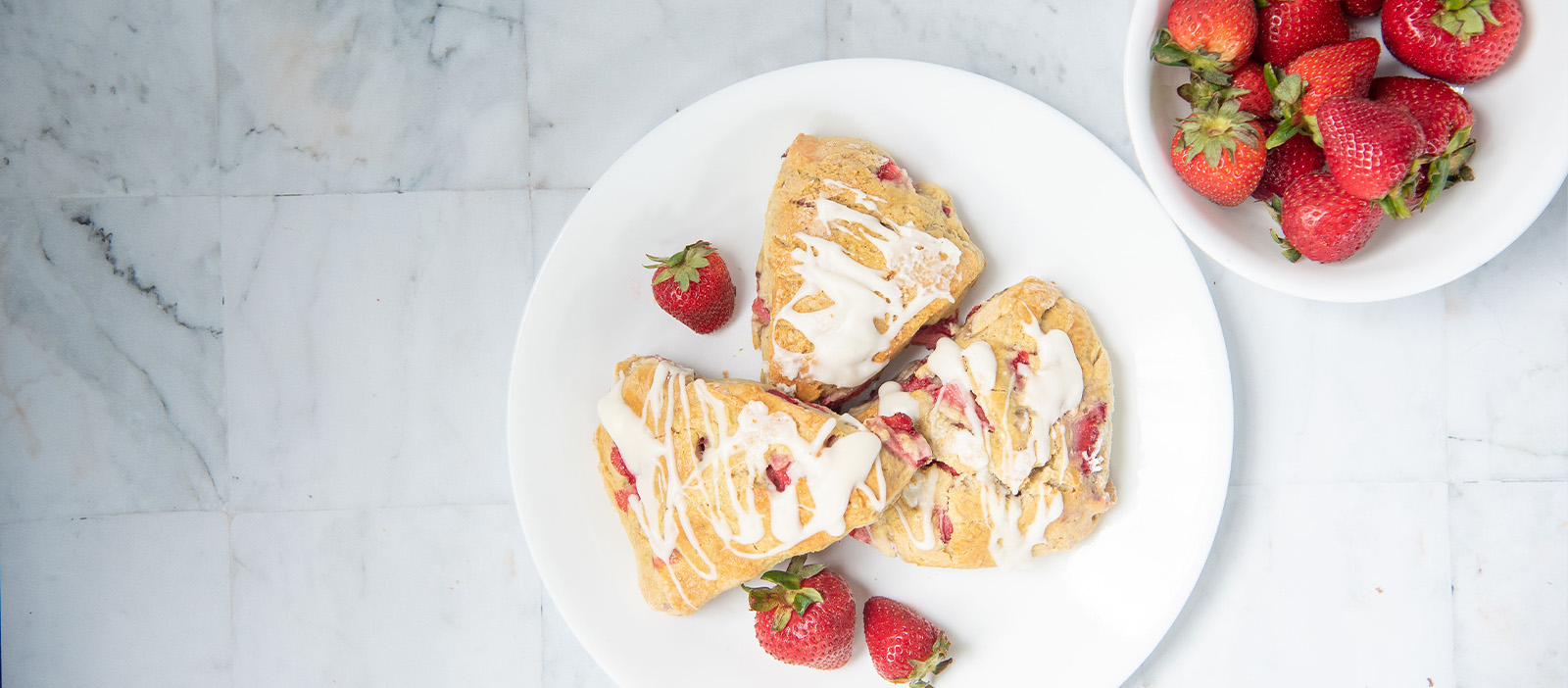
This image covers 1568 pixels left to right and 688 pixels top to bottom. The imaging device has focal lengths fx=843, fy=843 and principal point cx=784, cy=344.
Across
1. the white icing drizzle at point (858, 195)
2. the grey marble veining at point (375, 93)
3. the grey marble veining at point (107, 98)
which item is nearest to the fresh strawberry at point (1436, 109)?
the white icing drizzle at point (858, 195)

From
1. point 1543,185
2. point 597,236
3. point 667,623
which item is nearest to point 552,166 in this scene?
point 597,236

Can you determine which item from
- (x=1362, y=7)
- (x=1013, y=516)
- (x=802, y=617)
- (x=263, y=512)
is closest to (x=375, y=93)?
(x=263, y=512)

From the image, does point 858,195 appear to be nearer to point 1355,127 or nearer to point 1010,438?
point 1010,438

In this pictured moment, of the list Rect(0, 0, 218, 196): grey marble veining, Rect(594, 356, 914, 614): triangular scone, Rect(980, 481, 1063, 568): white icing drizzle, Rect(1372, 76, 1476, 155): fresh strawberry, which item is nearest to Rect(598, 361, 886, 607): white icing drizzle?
Rect(594, 356, 914, 614): triangular scone

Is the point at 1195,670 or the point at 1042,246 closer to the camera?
the point at 1042,246

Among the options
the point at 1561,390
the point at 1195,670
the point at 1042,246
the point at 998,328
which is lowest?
the point at 1195,670

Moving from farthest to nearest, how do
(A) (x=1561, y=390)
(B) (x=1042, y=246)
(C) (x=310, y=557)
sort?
(C) (x=310, y=557) → (A) (x=1561, y=390) → (B) (x=1042, y=246)

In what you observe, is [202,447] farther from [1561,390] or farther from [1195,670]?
[1561,390]

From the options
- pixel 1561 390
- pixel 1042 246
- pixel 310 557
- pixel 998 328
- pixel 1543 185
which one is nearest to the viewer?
pixel 1543 185
